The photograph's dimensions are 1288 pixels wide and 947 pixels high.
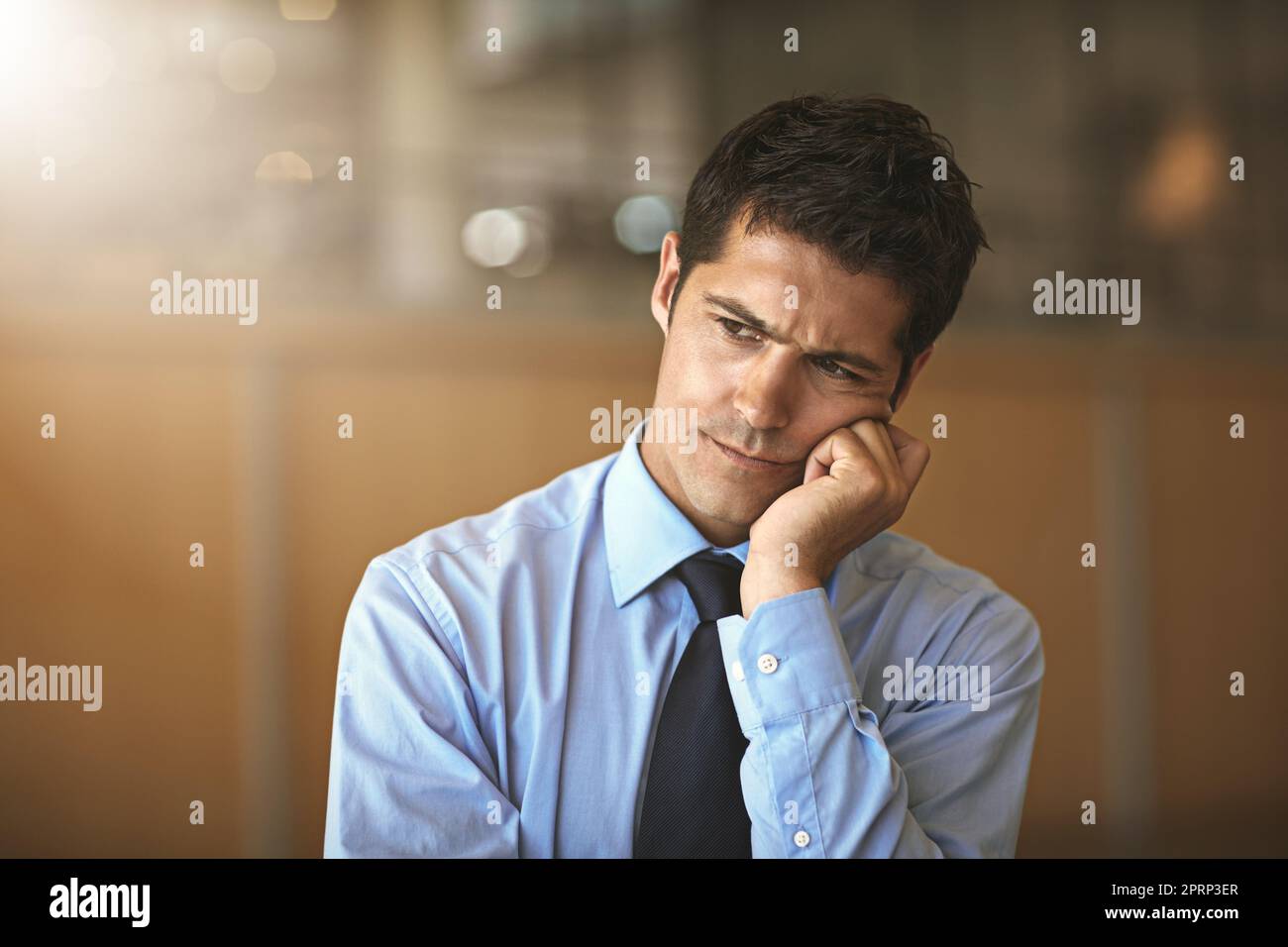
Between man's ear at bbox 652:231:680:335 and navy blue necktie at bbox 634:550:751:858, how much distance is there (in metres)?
0.48

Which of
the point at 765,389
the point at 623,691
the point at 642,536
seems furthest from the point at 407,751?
the point at 765,389

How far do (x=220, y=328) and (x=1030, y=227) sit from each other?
4.55 ft

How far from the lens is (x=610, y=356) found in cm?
186

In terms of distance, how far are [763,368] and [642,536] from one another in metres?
0.28

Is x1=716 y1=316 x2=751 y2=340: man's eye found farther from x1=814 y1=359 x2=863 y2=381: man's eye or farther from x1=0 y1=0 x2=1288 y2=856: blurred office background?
x1=0 y1=0 x2=1288 y2=856: blurred office background

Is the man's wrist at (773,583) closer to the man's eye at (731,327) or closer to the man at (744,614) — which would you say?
the man at (744,614)

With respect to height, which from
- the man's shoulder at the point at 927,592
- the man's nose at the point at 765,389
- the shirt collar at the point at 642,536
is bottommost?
the man's shoulder at the point at 927,592

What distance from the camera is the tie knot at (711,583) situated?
4.76 ft

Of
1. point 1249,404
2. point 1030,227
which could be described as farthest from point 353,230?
point 1249,404

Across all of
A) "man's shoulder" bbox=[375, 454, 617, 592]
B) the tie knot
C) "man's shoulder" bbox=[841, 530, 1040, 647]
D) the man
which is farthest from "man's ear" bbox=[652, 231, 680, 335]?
"man's shoulder" bbox=[841, 530, 1040, 647]

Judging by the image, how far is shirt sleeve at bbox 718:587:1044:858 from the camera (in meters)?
1.26

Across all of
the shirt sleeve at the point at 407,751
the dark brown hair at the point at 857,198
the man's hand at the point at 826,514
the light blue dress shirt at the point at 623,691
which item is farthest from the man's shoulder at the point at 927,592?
the shirt sleeve at the point at 407,751

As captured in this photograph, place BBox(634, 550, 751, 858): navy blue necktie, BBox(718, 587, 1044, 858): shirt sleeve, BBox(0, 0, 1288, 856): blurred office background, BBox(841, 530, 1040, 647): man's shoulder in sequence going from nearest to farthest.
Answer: BBox(718, 587, 1044, 858): shirt sleeve
BBox(634, 550, 751, 858): navy blue necktie
BBox(841, 530, 1040, 647): man's shoulder
BBox(0, 0, 1288, 856): blurred office background
